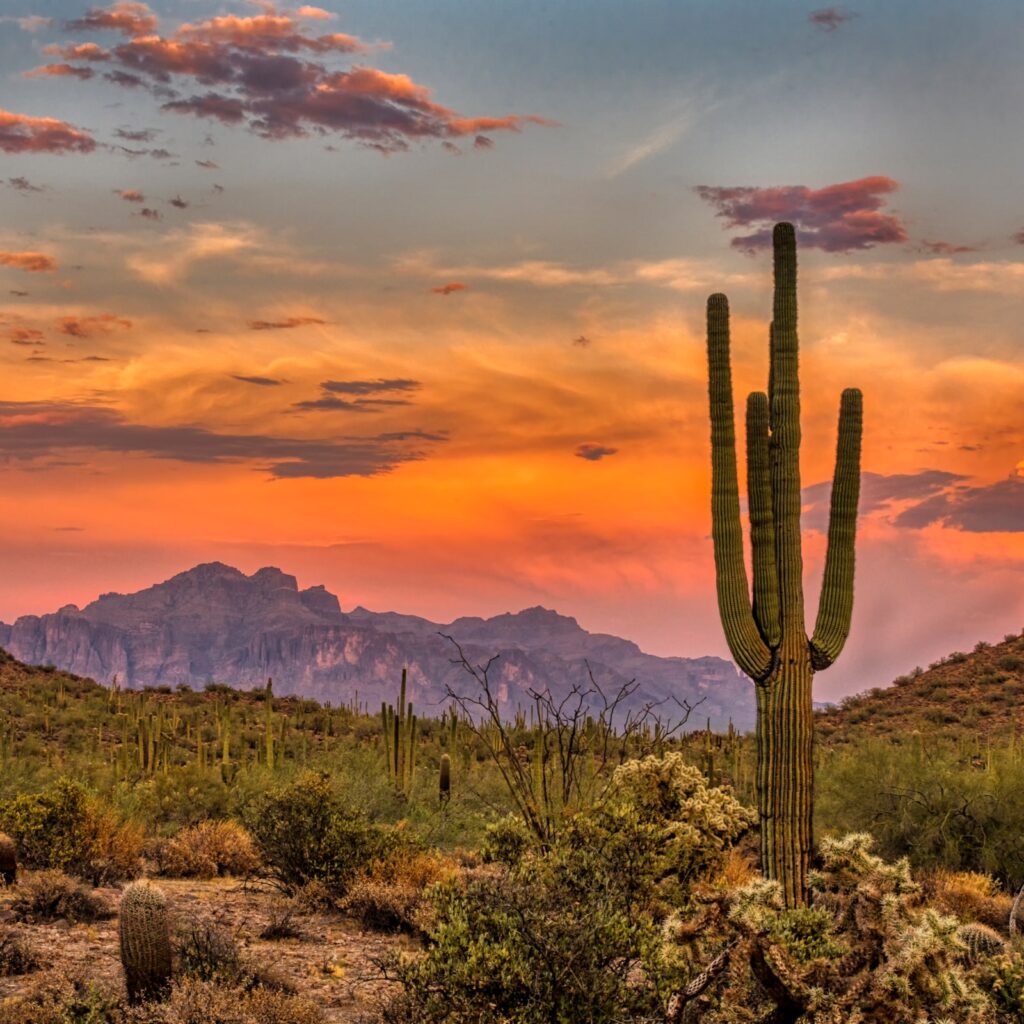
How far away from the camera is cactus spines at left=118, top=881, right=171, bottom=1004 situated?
9742 mm

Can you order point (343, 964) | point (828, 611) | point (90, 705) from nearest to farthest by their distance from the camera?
point (343, 964) → point (828, 611) → point (90, 705)

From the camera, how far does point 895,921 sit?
7426 millimetres

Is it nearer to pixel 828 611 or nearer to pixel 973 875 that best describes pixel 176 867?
pixel 828 611

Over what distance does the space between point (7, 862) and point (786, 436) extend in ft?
34.1

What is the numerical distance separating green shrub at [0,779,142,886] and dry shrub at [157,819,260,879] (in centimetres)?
68

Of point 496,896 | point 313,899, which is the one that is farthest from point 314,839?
point 496,896

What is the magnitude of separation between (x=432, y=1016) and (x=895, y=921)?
325 cm

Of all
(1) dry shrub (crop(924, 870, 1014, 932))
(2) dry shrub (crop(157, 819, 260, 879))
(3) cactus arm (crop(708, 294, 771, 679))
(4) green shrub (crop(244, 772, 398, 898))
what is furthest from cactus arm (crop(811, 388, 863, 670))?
(2) dry shrub (crop(157, 819, 260, 879))

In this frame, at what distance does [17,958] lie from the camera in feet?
34.8

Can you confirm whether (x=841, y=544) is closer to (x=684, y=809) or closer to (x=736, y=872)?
(x=684, y=809)

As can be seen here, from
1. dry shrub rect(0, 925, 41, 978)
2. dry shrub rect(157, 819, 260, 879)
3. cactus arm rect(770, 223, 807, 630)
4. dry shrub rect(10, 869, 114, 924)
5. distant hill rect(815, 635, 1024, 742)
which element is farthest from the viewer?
distant hill rect(815, 635, 1024, 742)

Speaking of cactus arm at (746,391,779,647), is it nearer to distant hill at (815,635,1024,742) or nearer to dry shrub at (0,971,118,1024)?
dry shrub at (0,971,118,1024)

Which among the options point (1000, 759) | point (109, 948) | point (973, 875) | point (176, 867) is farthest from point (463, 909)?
point (1000, 759)

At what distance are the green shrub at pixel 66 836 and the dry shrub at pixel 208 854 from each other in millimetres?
675
